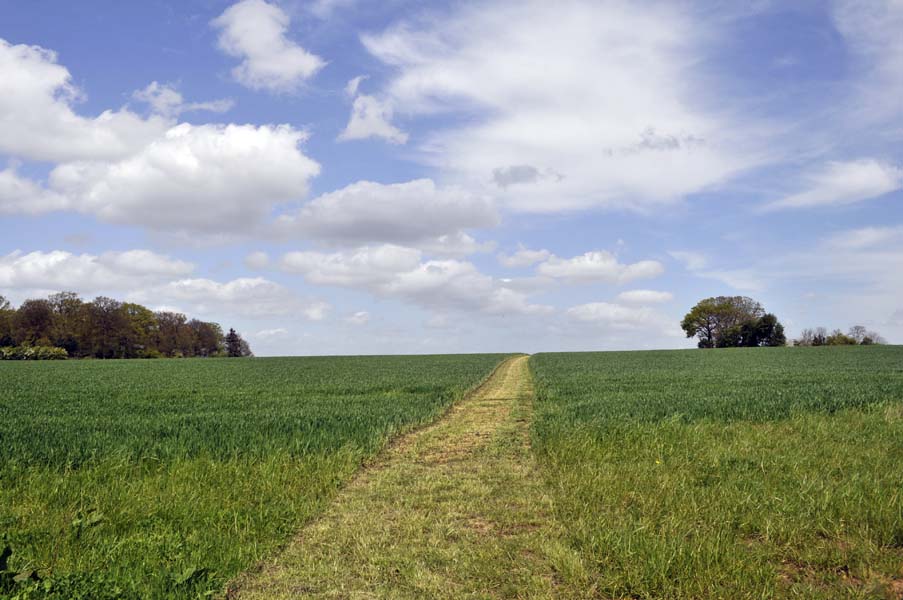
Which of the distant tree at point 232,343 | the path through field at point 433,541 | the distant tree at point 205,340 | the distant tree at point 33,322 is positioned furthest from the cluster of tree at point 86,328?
the path through field at point 433,541

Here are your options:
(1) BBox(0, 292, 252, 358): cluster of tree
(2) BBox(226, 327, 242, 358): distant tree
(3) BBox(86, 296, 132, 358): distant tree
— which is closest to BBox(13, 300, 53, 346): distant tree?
(1) BBox(0, 292, 252, 358): cluster of tree

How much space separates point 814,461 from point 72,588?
11.7 metres

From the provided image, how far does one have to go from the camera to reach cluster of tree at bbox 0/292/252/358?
388ft

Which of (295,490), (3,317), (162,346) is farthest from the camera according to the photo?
(162,346)

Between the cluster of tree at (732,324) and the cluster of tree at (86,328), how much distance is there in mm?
120034

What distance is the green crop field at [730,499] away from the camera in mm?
6262

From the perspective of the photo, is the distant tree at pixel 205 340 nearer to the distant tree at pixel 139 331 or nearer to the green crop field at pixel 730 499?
the distant tree at pixel 139 331

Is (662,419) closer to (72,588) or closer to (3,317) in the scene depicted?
(72,588)

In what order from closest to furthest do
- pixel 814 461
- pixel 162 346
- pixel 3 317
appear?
pixel 814 461
pixel 3 317
pixel 162 346

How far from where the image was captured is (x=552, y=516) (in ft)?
27.2

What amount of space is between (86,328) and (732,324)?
137 meters

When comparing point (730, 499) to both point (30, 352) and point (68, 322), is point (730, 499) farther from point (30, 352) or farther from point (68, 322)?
point (68, 322)

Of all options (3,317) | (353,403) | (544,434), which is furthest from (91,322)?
(544,434)

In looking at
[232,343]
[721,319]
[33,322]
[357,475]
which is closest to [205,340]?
[232,343]
